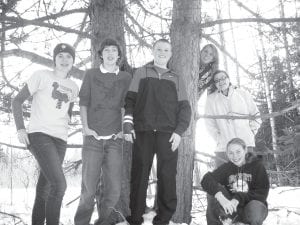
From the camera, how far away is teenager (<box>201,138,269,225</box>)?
3.57 meters

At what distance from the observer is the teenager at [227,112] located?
4246 mm

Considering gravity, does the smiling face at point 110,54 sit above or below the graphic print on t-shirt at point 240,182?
above

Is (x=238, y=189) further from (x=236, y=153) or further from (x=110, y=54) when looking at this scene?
(x=110, y=54)

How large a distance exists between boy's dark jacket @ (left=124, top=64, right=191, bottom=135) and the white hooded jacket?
0.92m

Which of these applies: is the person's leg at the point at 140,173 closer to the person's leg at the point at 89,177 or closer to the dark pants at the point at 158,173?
the dark pants at the point at 158,173

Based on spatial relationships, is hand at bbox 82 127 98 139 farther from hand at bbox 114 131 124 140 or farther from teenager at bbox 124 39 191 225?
teenager at bbox 124 39 191 225

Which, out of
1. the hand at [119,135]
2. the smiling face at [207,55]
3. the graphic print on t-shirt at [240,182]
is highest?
the smiling face at [207,55]

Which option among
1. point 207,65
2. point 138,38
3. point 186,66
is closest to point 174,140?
point 186,66

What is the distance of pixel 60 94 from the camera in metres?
3.56

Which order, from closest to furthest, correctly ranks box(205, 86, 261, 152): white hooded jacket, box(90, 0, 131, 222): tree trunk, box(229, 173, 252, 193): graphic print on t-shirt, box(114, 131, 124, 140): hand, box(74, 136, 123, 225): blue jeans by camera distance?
box(74, 136, 123, 225): blue jeans → box(114, 131, 124, 140): hand → box(229, 173, 252, 193): graphic print on t-shirt → box(90, 0, 131, 222): tree trunk → box(205, 86, 261, 152): white hooded jacket

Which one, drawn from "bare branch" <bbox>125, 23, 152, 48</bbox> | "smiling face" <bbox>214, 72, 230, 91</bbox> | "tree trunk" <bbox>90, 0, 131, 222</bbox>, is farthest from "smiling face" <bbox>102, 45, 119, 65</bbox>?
"smiling face" <bbox>214, 72, 230, 91</bbox>

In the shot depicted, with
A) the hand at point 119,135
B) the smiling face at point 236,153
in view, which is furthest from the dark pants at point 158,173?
the smiling face at point 236,153

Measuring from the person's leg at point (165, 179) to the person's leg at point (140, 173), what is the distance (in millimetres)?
87

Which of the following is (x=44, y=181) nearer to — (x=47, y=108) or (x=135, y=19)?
(x=47, y=108)
